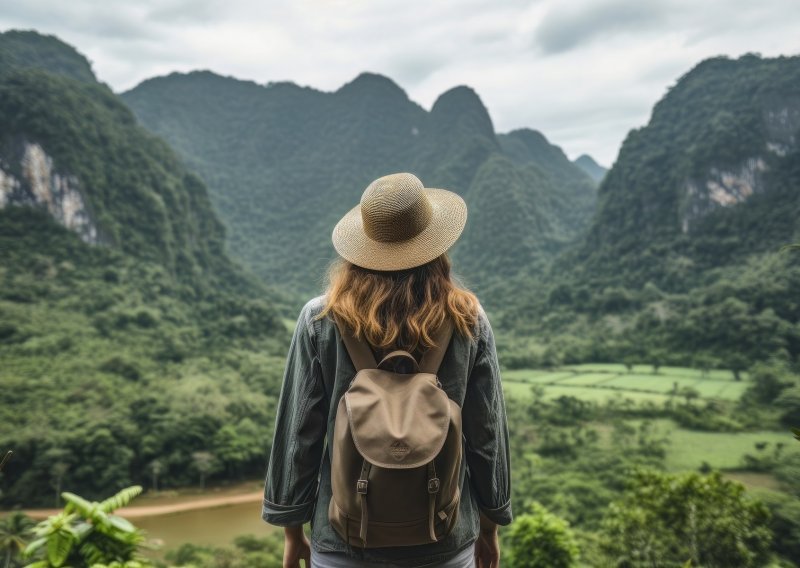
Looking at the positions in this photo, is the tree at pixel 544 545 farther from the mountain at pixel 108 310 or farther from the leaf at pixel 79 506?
the mountain at pixel 108 310

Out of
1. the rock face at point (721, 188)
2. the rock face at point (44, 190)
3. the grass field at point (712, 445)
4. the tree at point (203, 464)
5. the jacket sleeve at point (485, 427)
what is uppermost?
the rock face at point (44, 190)

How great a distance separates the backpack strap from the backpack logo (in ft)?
0.48

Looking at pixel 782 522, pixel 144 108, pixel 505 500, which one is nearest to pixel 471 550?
pixel 505 500

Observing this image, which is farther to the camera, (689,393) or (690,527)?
(689,393)

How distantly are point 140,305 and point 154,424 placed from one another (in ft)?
45.6

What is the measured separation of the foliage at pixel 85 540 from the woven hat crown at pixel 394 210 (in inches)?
38.7

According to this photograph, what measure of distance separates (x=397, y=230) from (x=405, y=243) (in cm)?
3

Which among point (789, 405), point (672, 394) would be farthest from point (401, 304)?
point (672, 394)

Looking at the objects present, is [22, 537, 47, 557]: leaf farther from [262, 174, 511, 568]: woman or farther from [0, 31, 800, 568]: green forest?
[262, 174, 511, 568]: woman

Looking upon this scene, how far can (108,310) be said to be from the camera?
85.1 feet

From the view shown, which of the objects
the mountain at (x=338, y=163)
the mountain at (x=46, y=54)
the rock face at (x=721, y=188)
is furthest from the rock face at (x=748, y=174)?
the mountain at (x=46, y=54)

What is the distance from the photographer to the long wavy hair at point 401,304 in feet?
3.10

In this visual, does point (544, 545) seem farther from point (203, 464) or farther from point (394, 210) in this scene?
point (203, 464)

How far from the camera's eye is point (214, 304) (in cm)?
3372
